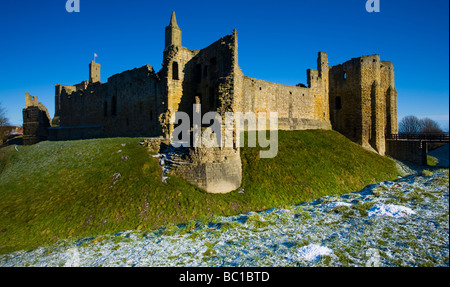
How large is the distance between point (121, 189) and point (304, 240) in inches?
413

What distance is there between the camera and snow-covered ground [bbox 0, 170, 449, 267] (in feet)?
20.6

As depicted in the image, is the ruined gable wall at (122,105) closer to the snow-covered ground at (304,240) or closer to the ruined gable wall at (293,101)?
the ruined gable wall at (293,101)

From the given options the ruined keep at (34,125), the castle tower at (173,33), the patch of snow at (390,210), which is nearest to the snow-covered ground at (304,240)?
the patch of snow at (390,210)


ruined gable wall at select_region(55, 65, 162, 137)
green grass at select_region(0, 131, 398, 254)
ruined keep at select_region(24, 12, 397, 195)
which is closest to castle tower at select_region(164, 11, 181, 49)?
ruined keep at select_region(24, 12, 397, 195)

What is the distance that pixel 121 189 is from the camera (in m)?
13.8

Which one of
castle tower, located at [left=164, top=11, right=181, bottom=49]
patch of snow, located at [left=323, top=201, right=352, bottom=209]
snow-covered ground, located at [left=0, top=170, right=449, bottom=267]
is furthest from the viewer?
castle tower, located at [left=164, top=11, right=181, bottom=49]

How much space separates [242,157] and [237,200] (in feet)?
16.6

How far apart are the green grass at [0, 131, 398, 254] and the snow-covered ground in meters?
1.67

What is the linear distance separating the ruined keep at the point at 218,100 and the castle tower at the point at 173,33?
0.30 ft

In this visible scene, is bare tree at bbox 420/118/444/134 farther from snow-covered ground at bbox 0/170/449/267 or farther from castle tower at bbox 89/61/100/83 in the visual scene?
castle tower at bbox 89/61/100/83

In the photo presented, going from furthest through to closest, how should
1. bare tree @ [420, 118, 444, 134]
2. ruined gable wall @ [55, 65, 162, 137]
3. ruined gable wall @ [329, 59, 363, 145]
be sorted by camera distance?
1. bare tree @ [420, 118, 444, 134]
2. ruined gable wall @ [329, 59, 363, 145]
3. ruined gable wall @ [55, 65, 162, 137]

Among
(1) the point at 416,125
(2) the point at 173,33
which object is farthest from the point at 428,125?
(2) the point at 173,33

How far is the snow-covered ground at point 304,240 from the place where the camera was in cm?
627

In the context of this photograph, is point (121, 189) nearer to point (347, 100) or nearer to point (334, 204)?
point (334, 204)
